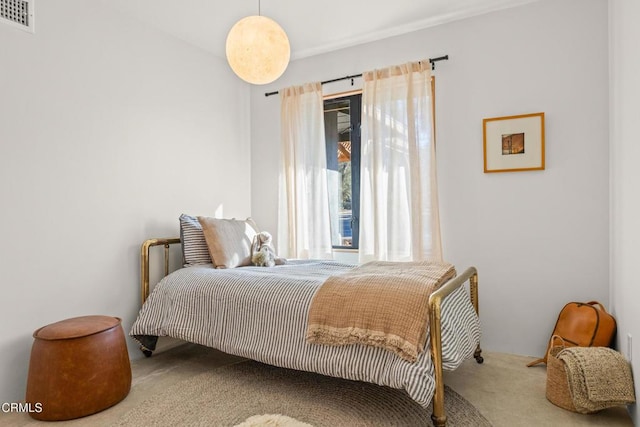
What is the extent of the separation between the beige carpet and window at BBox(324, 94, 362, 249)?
1.44 meters

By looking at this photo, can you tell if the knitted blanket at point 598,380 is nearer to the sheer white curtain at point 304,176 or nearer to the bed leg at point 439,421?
the bed leg at point 439,421

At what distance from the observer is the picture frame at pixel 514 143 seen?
2773mm

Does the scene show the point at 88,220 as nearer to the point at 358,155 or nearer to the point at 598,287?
the point at 358,155

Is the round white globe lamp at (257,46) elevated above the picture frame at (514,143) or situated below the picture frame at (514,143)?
above

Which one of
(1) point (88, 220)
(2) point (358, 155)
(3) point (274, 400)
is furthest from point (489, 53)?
(1) point (88, 220)

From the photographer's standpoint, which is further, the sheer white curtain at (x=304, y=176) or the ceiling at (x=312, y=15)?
the sheer white curtain at (x=304, y=176)

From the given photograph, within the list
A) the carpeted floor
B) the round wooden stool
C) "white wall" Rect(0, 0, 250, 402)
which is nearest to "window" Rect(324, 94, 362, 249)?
"white wall" Rect(0, 0, 250, 402)

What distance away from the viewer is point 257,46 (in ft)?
7.09

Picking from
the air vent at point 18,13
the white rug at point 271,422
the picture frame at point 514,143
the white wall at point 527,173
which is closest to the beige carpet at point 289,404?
the white rug at point 271,422

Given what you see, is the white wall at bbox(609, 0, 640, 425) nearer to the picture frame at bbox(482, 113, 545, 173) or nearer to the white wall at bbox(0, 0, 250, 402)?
the picture frame at bbox(482, 113, 545, 173)

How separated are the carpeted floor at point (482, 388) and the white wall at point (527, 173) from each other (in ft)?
1.40

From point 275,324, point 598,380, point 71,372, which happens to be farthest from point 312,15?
point 598,380

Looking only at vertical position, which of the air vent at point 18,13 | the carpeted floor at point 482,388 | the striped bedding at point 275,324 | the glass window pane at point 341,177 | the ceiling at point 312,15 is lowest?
the carpeted floor at point 482,388

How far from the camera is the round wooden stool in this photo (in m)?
1.97
